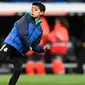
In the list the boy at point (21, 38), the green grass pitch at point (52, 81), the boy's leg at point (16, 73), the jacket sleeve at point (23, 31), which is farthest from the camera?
the green grass pitch at point (52, 81)

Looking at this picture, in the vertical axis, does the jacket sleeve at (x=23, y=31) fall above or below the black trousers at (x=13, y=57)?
above

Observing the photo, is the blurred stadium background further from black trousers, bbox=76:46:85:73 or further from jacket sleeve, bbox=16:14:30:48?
jacket sleeve, bbox=16:14:30:48

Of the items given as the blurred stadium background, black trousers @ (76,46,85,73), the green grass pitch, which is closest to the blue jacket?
the green grass pitch

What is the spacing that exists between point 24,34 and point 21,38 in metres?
0.09

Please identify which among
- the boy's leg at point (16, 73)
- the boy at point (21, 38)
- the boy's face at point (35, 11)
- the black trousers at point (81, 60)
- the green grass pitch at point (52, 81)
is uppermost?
the boy's face at point (35, 11)

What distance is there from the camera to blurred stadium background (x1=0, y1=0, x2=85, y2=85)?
17391 millimetres

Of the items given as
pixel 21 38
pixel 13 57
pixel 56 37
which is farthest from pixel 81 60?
pixel 21 38

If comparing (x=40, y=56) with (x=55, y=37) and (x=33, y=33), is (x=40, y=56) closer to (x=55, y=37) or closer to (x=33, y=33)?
(x=55, y=37)

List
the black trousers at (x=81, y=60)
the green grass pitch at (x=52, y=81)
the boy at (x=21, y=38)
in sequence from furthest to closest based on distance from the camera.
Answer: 1. the black trousers at (x=81, y=60)
2. the green grass pitch at (x=52, y=81)
3. the boy at (x=21, y=38)

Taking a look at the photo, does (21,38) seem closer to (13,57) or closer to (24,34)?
(24,34)

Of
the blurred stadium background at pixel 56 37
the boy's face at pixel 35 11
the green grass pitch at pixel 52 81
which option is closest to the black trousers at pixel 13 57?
the boy's face at pixel 35 11

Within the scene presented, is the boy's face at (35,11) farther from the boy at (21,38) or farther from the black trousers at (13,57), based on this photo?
the black trousers at (13,57)

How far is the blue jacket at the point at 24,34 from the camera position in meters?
9.88

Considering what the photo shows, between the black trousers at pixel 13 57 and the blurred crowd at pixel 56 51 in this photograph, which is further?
the blurred crowd at pixel 56 51
